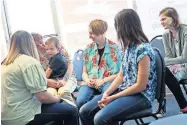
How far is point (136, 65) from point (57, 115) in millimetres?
718

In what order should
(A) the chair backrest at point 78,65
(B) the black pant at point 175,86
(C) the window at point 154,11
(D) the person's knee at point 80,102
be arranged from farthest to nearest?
1. (C) the window at point 154,11
2. (A) the chair backrest at point 78,65
3. (B) the black pant at point 175,86
4. (D) the person's knee at point 80,102

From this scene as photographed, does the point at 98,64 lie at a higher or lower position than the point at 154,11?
lower

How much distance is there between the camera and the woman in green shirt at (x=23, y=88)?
1955mm

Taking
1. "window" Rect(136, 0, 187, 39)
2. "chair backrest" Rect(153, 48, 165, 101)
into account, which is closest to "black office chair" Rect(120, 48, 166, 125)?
"chair backrest" Rect(153, 48, 165, 101)

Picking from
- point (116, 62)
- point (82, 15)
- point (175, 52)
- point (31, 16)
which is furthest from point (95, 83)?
point (31, 16)

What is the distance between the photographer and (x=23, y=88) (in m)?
2.00

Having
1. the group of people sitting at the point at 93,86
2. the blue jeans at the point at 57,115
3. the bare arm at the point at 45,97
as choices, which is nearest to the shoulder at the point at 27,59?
the group of people sitting at the point at 93,86

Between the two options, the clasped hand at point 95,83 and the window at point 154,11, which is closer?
the clasped hand at point 95,83

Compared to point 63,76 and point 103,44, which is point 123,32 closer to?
point 103,44

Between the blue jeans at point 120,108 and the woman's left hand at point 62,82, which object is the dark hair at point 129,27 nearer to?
the blue jeans at point 120,108

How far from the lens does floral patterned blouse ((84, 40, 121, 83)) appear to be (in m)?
2.57

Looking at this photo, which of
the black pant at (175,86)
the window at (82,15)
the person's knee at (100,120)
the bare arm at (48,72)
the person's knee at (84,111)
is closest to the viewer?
the person's knee at (100,120)

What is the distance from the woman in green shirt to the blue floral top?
0.61 m

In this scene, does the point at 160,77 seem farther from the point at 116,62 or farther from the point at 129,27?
the point at 116,62
